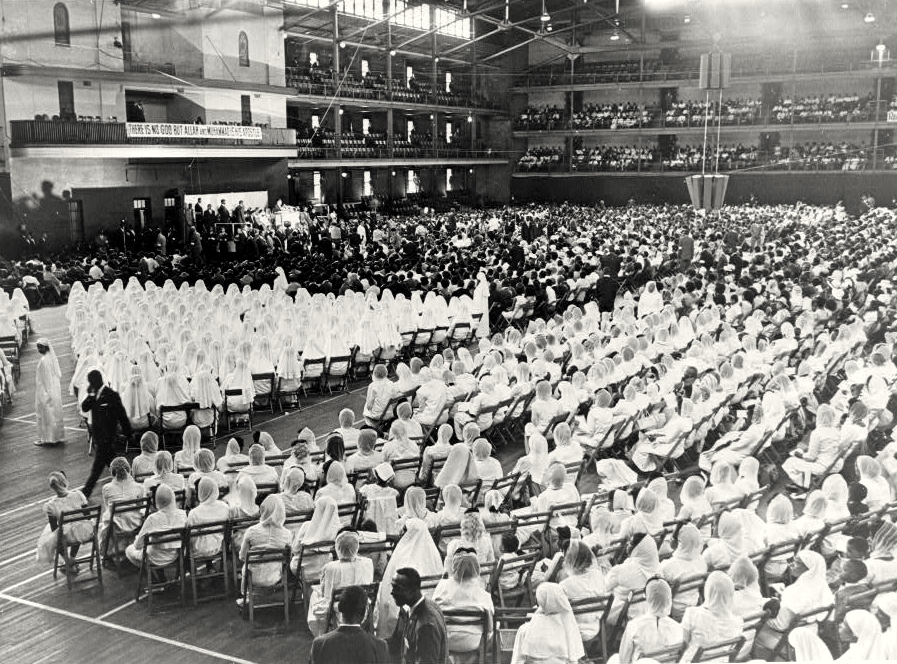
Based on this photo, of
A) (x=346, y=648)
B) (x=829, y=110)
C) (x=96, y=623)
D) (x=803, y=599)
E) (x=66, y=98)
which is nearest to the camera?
(x=346, y=648)

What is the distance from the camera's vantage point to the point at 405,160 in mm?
48188

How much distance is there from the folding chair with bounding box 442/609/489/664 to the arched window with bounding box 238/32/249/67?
37.0m

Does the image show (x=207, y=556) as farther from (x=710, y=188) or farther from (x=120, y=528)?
(x=710, y=188)

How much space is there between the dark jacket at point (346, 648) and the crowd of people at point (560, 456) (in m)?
0.06

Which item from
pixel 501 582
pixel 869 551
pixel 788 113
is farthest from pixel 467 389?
pixel 788 113

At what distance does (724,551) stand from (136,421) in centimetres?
842

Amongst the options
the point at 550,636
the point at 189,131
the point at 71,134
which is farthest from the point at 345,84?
the point at 550,636

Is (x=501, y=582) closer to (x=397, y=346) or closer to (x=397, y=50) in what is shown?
(x=397, y=346)

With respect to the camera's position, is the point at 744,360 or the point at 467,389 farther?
the point at 744,360

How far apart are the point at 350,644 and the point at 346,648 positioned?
30mm

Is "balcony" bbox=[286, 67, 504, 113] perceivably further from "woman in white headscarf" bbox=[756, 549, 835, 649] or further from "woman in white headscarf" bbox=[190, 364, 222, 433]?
"woman in white headscarf" bbox=[756, 549, 835, 649]

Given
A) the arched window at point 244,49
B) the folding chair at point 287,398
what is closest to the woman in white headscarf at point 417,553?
the folding chair at point 287,398

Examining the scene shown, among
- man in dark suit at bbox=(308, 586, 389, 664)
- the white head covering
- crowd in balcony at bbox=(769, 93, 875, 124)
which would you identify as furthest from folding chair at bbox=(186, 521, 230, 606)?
crowd in balcony at bbox=(769, 93, 875, 124)

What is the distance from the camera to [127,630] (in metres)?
7.53
